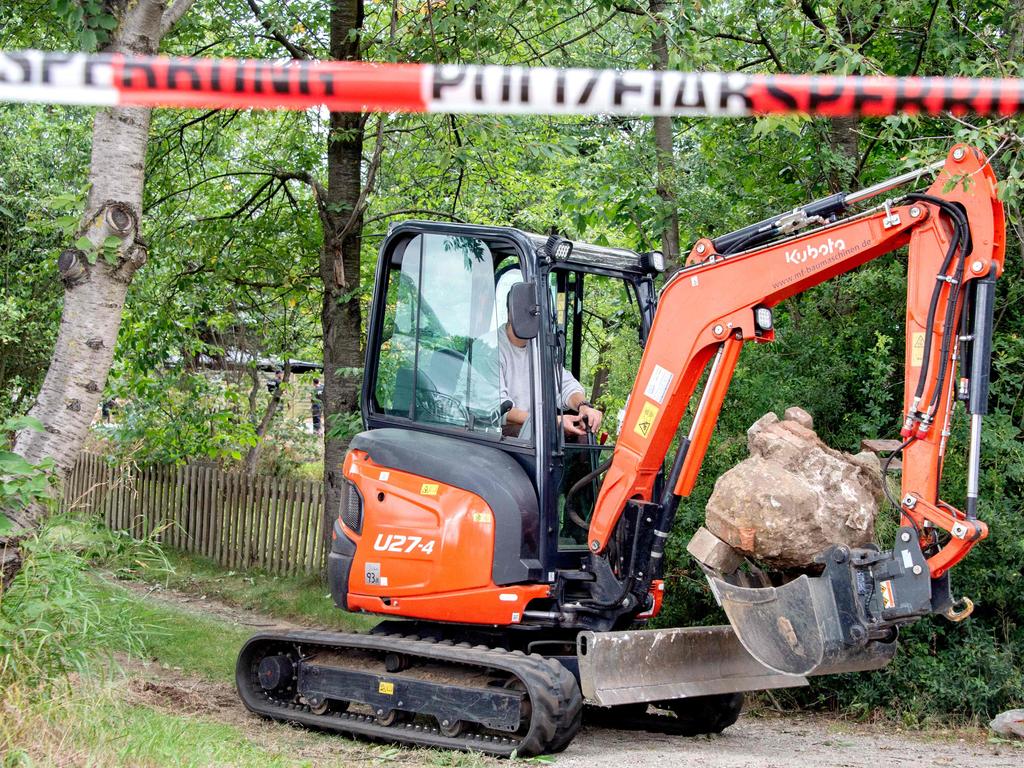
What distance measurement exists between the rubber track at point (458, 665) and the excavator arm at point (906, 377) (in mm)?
723

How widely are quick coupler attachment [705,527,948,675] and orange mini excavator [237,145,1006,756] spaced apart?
11 mm

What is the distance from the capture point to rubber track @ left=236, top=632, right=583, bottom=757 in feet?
19.9

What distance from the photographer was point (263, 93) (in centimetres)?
316

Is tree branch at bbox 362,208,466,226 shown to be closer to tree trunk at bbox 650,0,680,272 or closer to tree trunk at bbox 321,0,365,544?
tree trunk at bbox 321,0,365,544

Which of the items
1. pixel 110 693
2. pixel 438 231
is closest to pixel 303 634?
pixel 110 693

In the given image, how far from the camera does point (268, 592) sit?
11961 millimetres

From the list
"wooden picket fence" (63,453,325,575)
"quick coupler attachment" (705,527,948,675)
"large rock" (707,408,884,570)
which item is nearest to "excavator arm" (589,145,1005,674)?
"quick coupler attachment" (705,527,948,675)

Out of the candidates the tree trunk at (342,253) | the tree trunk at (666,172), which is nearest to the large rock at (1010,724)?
the tree trunk at (666,172)

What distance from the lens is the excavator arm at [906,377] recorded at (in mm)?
5441

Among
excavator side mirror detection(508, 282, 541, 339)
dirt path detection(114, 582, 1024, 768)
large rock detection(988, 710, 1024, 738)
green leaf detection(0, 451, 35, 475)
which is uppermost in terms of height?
excavator side mirror detection(508, 282, 541, 339)

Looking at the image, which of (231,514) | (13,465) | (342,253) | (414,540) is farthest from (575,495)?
(231,514)

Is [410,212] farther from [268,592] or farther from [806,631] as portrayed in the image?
[806,631]

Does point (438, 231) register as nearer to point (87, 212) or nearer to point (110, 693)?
point (87, 212)

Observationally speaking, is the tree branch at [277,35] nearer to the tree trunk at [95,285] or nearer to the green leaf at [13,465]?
the tree trunk at [95,285]
